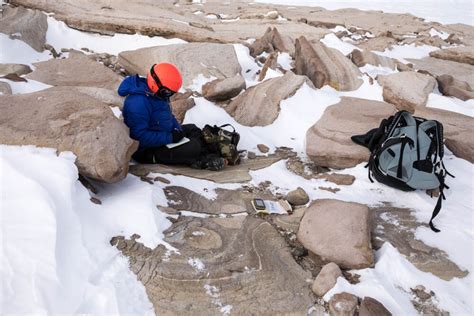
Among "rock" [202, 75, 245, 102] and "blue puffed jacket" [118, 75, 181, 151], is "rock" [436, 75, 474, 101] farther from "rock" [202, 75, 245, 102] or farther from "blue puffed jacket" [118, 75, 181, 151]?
"blue puffed jacket" [118, 75, 181, 151]

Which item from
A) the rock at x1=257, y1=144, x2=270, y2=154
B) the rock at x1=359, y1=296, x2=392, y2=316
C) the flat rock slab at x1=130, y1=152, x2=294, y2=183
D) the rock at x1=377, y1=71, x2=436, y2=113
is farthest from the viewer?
the rock at x1=377, y1=71, x2=436, y2=113

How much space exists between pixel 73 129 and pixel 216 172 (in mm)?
1767

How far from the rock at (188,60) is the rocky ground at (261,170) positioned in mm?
34

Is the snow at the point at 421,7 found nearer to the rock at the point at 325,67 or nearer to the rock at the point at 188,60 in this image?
the rock at the point at 325,67

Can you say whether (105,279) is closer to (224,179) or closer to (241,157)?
(224,179)

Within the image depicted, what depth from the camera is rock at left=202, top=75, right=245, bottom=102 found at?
7262mm

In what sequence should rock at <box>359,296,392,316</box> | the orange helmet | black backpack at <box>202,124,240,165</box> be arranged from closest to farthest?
1. rock at <box>359,296,392,316</box>
2. the orange helmet
3. black backpack at <box>202,124,240,165</box>

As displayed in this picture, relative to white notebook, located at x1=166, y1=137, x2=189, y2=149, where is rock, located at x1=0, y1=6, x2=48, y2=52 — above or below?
above

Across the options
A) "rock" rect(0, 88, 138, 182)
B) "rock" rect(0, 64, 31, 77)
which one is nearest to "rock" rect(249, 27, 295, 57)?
"rock" rect(0, 64, 31, 77)

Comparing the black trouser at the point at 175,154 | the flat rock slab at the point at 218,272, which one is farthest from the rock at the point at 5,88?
the flat rock slab at the point at 218,272

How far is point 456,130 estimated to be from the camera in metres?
5.88

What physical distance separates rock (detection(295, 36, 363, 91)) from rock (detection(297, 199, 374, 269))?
4468mm

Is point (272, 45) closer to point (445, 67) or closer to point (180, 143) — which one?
point (445, 67)

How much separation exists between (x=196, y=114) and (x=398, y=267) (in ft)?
13.2
